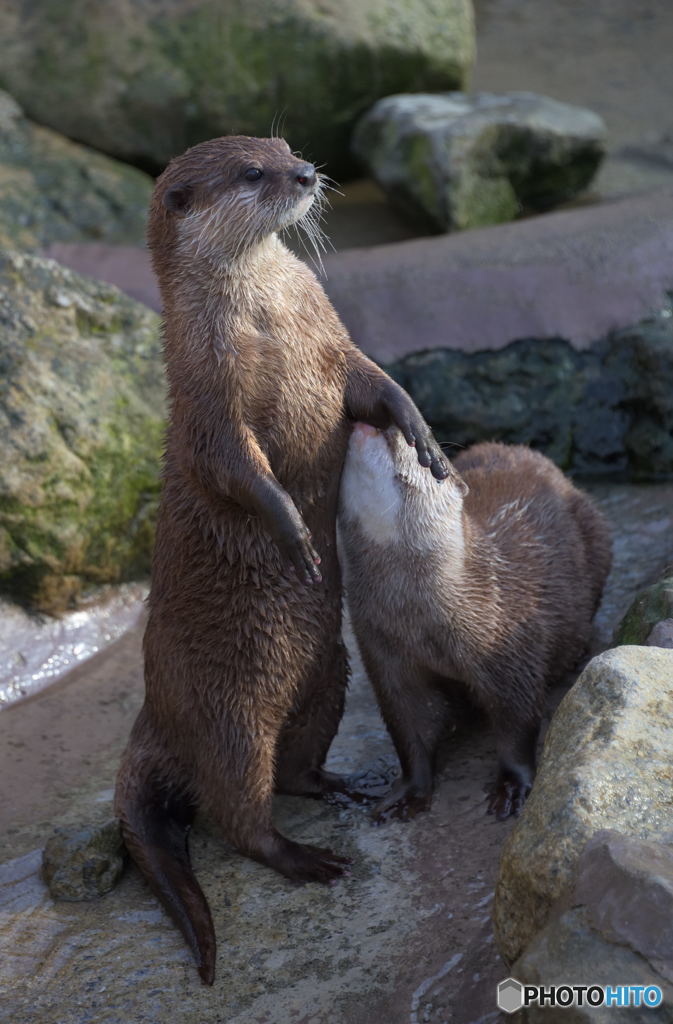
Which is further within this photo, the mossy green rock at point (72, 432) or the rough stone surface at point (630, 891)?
the mossy green rock at point (72, 432)

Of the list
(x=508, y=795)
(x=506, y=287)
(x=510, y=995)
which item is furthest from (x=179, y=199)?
(x=506, y=287)

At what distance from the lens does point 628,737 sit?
2.53 metres

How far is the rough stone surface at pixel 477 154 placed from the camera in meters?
6.32

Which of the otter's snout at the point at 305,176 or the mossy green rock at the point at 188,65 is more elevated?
the otter's snout at the point at 305,176

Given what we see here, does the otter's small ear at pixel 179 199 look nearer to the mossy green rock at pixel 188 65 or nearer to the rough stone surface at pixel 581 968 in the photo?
the rough stone surface at pixel 581 968

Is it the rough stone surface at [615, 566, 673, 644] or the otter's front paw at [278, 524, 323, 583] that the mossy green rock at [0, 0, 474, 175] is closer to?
the rough stone surface at [615, 566, 673, 644]

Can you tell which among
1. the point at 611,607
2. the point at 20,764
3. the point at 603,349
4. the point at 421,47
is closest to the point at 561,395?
the point at 603,349

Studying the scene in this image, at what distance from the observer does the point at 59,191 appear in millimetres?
6367

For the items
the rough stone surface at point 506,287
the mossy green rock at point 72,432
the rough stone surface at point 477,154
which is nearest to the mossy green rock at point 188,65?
the rough stone surface at point 477,154

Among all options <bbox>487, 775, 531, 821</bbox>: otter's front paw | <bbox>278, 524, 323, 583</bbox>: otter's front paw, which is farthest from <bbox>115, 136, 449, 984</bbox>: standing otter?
<bbox>487, 775, 531, 821</bbox>: otter's front paw

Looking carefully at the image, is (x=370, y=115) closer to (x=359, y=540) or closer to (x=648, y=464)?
(x=648, y=464)

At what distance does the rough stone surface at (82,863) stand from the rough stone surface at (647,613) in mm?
1353

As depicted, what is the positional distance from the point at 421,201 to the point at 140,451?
2.50 meters

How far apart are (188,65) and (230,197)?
13.3ft
